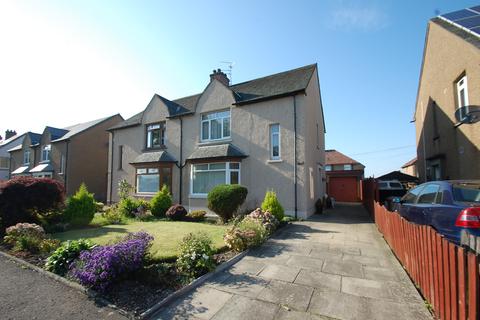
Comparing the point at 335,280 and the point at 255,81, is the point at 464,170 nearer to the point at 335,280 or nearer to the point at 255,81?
the point at 335,280

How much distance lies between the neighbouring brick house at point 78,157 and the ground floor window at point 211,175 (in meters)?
15.4

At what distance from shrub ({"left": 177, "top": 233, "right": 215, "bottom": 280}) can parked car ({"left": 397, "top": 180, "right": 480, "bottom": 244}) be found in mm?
4750

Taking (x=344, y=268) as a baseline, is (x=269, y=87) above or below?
above

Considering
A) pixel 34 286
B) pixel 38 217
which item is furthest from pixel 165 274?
pixel 38 217

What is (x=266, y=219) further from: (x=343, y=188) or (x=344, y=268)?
(x=343, y=188)

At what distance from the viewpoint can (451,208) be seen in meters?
4.59

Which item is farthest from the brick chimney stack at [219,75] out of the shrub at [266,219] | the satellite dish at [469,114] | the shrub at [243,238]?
the satellite dish at [469,114]

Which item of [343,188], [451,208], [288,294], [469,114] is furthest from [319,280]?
[343,188]

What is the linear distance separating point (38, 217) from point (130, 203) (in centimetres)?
488

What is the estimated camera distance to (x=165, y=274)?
15.8ft

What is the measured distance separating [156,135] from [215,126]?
5773mm

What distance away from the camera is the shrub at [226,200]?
445 inches

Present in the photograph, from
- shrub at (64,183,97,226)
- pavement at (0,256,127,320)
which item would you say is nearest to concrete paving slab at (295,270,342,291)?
pavement at (0,256,127,320)

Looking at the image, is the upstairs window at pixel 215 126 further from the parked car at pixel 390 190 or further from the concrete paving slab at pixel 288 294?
the concrete paving slab at pixel 288 294
